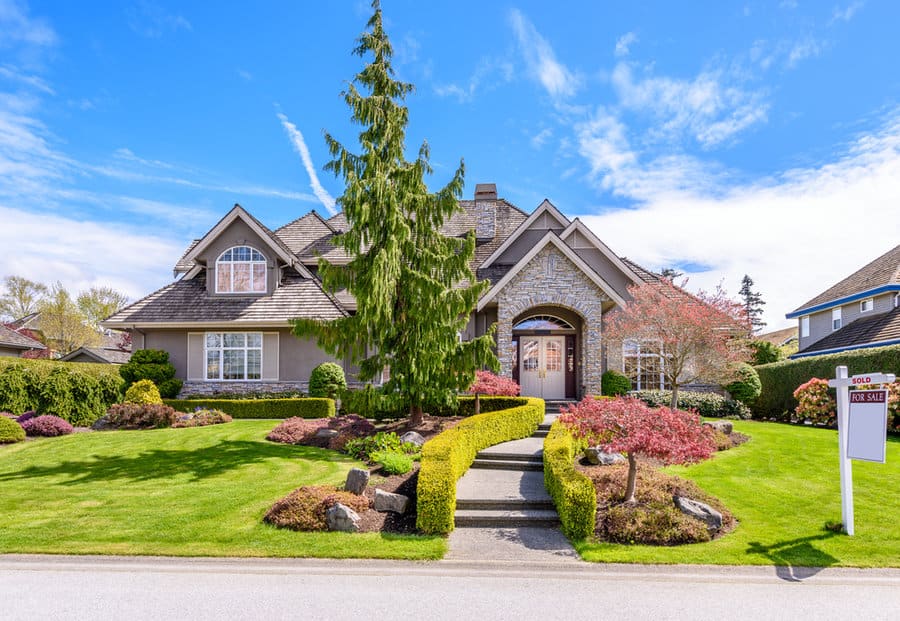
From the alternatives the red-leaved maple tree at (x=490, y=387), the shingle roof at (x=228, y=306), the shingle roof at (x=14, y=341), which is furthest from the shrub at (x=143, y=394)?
the shingle roof at (x=14, y=341)

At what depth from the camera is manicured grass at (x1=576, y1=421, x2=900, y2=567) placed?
7.04 meters

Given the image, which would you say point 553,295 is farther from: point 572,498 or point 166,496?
point 166,496

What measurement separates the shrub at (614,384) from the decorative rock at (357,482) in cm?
1342

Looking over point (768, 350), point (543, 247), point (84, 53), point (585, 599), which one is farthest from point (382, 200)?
point (768, 350)

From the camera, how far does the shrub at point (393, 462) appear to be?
34.1ft

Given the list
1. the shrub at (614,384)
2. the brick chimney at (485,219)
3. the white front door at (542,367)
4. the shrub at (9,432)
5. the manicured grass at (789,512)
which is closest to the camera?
the manicured grass at (789,512)

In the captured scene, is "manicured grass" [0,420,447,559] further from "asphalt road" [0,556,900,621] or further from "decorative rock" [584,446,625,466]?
"decorative rock" [584,446,625,466]

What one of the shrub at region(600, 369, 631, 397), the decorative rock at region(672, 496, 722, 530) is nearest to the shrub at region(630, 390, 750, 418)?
the shrub at region(600, 369, 631, 397)

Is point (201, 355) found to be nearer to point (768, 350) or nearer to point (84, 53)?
point (84, 53)

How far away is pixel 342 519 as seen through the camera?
315 inches

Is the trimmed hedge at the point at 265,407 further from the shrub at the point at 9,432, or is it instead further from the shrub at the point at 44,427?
the shrub at the point at 9,432

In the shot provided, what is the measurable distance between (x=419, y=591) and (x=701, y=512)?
4.61m

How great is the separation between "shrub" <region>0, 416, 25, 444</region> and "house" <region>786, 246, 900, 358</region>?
96.9ft

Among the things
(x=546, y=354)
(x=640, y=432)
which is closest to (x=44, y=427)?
(x=640, y=432)
